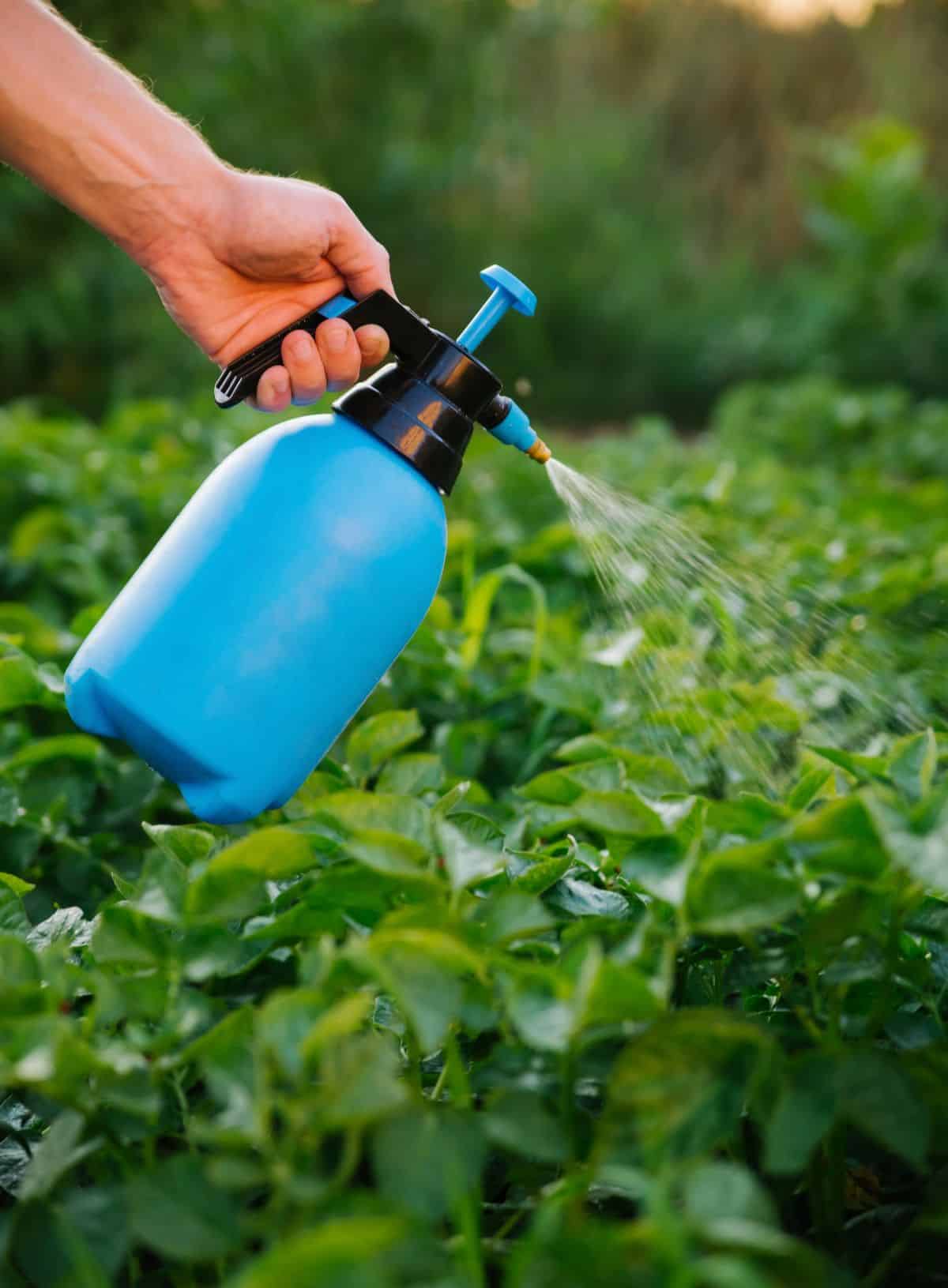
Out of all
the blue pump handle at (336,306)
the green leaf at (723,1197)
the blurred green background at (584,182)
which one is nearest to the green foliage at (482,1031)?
the green leaf at (723,1197)

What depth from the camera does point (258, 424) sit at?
10.5 ft

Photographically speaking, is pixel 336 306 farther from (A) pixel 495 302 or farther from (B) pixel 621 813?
(B) pixel 621 813

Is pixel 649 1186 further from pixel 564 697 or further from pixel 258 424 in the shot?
pixel 258 424

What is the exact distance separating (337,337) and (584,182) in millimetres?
8813

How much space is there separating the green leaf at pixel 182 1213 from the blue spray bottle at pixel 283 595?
1.31 feet

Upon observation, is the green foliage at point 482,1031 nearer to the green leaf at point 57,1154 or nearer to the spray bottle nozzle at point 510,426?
the green leaf at point 57,1154

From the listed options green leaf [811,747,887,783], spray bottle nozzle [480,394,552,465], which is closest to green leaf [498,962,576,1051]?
green leaf [811,747,887,783]

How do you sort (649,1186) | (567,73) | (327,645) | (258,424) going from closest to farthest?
1. (649,1186)
2. (327,645)
3. (258,424)
4. (567,73)

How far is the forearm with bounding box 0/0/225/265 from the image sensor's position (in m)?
1.09

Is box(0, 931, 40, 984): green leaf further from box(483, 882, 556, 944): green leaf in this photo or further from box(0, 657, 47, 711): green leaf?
box(0, 657, 47, 711): green leaf

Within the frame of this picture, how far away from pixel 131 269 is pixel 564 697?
5292 mm

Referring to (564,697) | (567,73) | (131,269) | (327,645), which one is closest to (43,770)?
(327,645)

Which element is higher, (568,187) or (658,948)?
(568,187)

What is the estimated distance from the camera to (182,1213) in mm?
620
